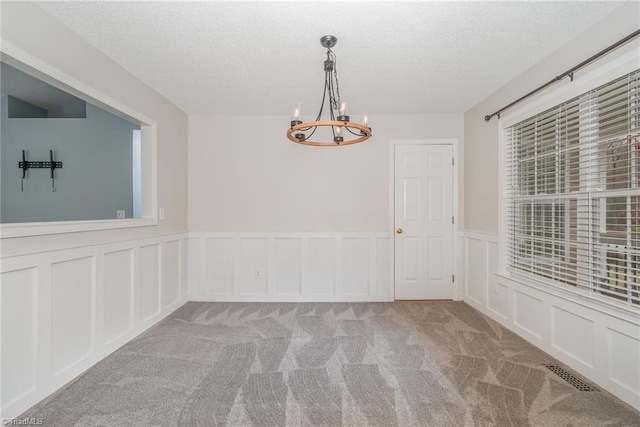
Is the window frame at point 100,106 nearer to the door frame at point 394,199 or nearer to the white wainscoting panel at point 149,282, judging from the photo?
the white wainscoting panel at point 149,282

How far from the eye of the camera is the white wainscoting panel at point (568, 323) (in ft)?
5.83

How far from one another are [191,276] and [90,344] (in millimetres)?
1644

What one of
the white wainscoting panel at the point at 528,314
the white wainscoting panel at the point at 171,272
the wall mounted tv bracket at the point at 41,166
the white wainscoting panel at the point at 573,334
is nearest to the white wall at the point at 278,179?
the white wainscoting panel at the point at 171,272

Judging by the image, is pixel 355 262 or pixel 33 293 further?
pixel 355 262

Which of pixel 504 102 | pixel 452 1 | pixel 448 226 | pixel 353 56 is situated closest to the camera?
pixel 452 1

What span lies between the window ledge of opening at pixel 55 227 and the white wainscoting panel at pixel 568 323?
3.78m

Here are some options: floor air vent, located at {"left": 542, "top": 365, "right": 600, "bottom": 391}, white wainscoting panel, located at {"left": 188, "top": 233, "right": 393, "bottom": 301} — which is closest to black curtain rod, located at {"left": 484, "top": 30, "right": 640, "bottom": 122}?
white wainscoting panel, located at {"left": 188, "top": 233, "right": 393, "bottom": 301}

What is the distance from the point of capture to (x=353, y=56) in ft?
7.75

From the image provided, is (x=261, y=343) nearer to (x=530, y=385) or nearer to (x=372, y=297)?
(x=372, y=297)

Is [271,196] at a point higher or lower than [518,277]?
higher

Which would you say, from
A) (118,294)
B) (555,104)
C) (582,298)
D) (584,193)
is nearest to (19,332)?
(118,294)

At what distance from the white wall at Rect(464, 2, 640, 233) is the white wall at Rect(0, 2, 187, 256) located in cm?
377

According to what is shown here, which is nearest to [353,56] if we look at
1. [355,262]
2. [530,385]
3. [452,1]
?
[452,1]

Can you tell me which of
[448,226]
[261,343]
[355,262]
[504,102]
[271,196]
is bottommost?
[261,343]
